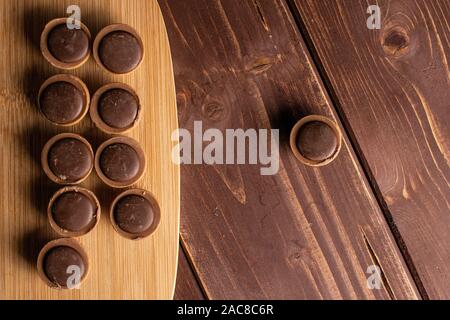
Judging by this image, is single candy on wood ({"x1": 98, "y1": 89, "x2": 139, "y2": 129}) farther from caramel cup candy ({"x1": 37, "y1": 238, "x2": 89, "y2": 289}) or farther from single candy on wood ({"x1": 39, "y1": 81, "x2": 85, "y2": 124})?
caramel cup candy ({"x1": 37, "y1": 238, "x2": 89, "y2": 289})

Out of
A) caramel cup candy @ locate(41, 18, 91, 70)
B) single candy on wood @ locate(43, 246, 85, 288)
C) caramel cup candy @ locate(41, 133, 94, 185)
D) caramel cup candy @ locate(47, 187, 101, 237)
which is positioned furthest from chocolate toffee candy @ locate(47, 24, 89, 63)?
single candy on wood @ locate(43, 246, 85, 288)

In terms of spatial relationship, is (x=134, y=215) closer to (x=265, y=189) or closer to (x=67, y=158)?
(x=67, y=158)

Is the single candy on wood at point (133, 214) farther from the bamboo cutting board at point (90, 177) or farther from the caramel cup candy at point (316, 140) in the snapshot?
the caramel cup candy at point (316, 140)

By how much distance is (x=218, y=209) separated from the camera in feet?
3.83

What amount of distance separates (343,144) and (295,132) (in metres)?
0.12

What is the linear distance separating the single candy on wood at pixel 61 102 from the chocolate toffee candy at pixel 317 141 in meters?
0.44

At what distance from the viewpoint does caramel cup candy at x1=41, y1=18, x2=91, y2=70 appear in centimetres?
105

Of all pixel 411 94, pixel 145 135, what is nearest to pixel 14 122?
pixel 145 135

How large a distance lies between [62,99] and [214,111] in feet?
1.00

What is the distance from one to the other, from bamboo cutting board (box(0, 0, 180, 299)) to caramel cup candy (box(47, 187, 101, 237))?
26 millimetres

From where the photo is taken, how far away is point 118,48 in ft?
3.46

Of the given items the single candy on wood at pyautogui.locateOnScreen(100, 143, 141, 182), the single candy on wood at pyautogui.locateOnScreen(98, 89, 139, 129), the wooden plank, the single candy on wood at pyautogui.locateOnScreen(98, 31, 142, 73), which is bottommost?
the wooden plank

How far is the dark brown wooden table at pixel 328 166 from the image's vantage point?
116cm

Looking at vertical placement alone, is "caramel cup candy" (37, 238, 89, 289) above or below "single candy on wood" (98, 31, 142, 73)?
below
